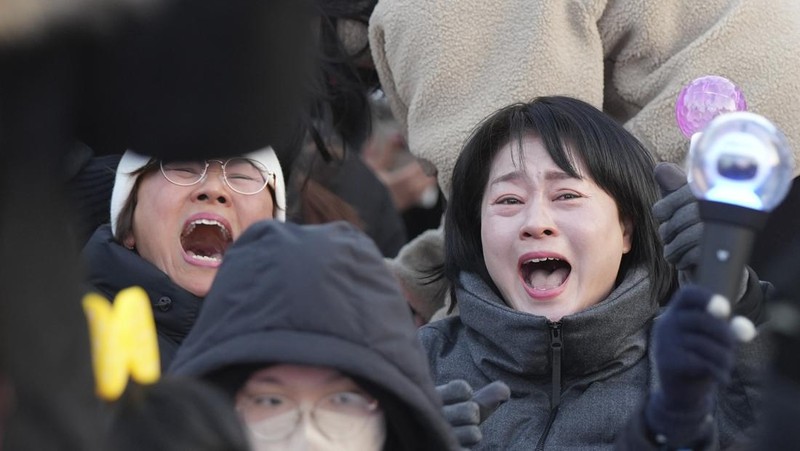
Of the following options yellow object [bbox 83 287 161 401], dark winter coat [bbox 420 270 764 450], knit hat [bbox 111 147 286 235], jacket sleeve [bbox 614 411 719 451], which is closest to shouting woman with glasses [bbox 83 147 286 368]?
knit hat [bbox 111 147 286 235]

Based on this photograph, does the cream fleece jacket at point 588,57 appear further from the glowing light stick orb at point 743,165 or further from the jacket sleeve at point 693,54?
the glowing light stick orb at point 743,165

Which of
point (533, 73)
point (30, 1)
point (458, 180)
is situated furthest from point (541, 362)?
point (30, 1)

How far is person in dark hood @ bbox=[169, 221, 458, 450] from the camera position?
1.93 meters

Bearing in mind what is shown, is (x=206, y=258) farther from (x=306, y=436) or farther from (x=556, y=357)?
(x=306, y=436)

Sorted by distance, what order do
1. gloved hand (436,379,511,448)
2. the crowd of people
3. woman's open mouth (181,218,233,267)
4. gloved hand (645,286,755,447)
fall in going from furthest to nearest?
woman's open mouth (181,218,233,267) < gloved hand (436,379,511,448) < gloved hand (645,286,755,447) < the crowd of people

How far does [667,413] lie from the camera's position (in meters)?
1.88

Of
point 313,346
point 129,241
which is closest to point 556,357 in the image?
point 129,241

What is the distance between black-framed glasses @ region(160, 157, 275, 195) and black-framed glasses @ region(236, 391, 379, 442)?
116cm

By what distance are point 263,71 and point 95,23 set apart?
176 mm

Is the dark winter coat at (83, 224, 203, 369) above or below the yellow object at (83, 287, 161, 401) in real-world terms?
below

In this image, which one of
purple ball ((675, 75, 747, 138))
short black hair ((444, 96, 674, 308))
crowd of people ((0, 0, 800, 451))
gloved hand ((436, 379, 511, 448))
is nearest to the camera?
crowd of people ((0, 0, 800, 451))

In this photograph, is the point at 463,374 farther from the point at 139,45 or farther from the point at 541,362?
the point at 139,45

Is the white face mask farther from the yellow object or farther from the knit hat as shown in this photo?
the knit hat

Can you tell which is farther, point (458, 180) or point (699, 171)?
point (458, 180)
